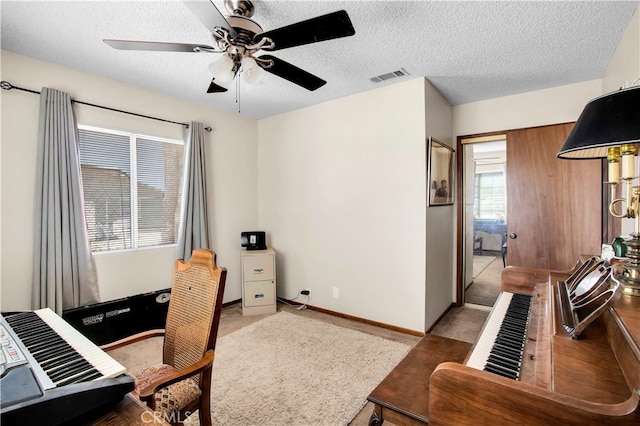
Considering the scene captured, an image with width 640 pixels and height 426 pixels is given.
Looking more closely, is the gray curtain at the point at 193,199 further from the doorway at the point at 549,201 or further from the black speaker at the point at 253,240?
the doorway at the point at 549,201

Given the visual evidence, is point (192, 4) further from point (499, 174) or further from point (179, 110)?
point (499, 174)

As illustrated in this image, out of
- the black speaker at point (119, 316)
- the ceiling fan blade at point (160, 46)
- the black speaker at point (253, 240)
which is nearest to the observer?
the ceiling fan blade at point (160, 46)

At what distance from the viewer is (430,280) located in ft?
9.98

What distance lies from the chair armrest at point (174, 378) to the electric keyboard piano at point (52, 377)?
0.20 m

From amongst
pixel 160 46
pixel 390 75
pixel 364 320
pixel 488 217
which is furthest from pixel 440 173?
pixel 488 217

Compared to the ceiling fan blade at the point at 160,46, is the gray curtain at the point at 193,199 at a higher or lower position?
lower

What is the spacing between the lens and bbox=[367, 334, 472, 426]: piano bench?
48.3 inches

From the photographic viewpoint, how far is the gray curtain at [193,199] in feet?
10.9

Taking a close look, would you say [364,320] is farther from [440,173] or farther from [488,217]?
[488,217]

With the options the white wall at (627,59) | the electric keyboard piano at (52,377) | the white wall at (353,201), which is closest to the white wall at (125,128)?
the white wall at (353,201)

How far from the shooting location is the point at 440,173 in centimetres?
318

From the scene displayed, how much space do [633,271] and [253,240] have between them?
3506 millimetres

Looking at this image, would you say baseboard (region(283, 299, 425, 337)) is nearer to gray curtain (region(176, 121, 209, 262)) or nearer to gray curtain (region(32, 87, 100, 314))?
gray curtain (region(176, 121, 209, 262))

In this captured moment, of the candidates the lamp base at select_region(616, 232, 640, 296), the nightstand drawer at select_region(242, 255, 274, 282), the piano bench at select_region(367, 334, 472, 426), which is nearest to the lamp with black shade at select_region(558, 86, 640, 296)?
the lamp base at select_region(616, 232, 640, 296)
